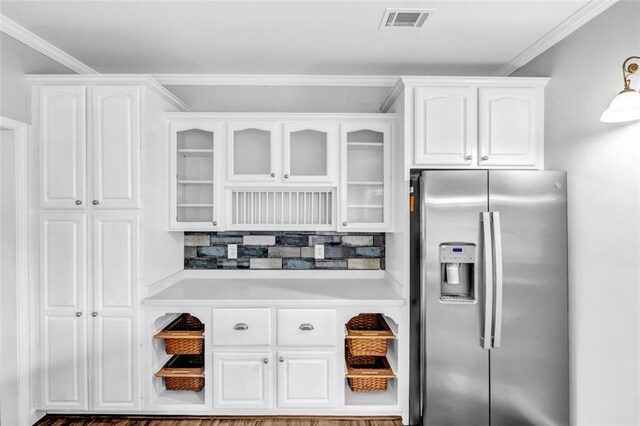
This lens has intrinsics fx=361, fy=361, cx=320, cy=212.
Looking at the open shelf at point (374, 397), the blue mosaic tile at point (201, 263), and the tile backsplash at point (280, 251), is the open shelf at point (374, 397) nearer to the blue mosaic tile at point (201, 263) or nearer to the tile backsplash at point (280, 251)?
the tile backsplash at point (280, 251)

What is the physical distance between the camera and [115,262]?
2.43 metres

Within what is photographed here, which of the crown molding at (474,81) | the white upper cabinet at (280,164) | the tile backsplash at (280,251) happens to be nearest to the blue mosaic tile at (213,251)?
the tile backsplash at (280,251)

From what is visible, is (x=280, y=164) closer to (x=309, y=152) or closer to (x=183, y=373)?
(x=309, y=152)

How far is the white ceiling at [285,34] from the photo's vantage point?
2.05m

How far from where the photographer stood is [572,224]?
2.25 m

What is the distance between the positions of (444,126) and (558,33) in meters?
0.89

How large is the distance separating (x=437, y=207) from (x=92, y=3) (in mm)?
2297

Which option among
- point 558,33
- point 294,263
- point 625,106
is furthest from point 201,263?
point 558,33

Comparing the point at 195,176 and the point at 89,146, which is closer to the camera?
the point at 89,146

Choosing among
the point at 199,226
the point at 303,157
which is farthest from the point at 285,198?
the point at 199,226

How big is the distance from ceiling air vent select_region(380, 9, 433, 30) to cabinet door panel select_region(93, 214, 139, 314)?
6.73 feet

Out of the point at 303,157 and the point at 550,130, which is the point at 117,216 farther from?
the point at 550,130

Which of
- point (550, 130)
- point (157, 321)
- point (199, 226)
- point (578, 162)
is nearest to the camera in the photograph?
point (578, 162)

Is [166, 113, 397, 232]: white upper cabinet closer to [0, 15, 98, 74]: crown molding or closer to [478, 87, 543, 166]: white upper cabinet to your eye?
[478, 87, 543, 166]: white upper cabinet
